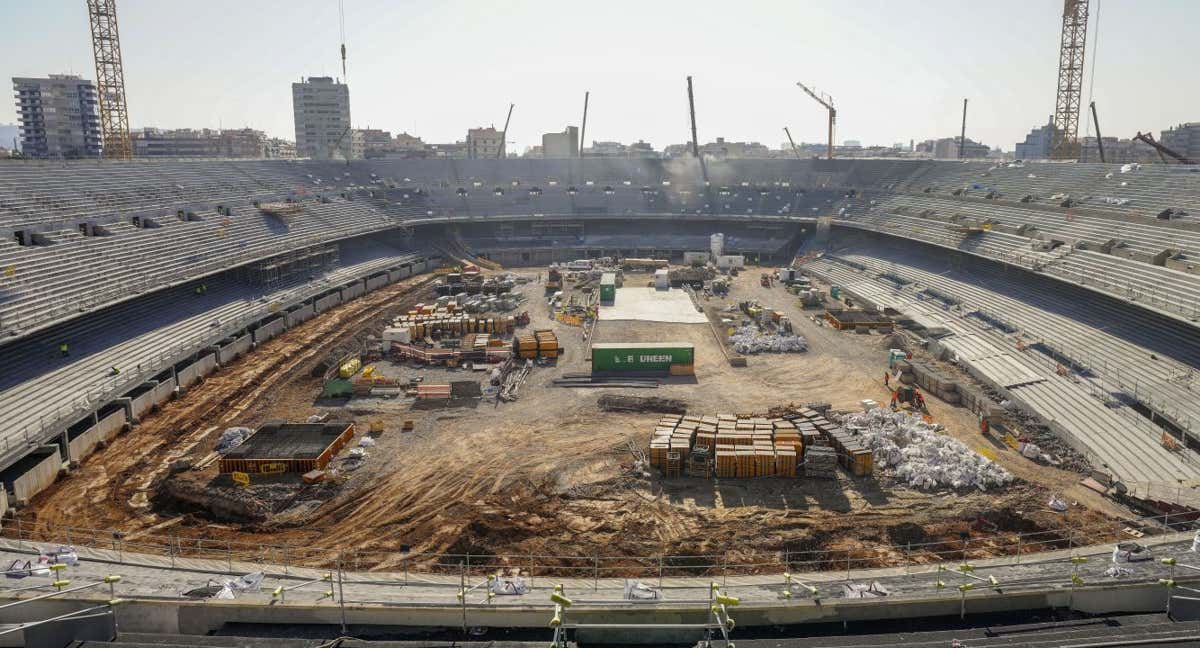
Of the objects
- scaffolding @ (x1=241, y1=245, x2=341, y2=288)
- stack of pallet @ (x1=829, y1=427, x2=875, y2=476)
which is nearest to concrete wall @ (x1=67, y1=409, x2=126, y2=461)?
scaffolding @ (x1=241, y1=245, x2=341, y2=288)

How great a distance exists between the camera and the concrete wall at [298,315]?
139 feet

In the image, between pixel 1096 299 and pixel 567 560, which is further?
pixel 1096 299

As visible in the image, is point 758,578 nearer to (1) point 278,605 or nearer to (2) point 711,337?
(1) point 278,605

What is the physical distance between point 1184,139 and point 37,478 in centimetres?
16519

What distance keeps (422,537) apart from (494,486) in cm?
347

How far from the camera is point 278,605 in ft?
46.3

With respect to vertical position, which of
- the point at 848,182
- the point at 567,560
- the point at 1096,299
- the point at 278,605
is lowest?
the point at 567,560

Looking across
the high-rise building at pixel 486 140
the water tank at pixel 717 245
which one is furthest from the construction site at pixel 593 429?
the high-rise building at pixel 486 140

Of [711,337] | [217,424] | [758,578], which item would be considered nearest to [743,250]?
[711,337]

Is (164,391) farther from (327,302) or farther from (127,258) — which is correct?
(327,302)

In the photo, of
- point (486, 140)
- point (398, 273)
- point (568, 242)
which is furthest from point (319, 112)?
point (398, 273)

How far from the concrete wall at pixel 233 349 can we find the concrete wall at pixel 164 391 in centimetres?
→ 398

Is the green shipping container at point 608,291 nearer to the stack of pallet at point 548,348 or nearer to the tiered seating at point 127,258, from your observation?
the stack of pallet at point 548,348

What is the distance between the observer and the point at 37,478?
22328 millimetres
